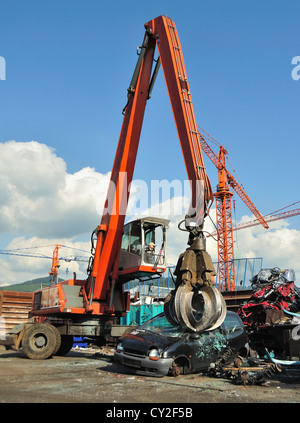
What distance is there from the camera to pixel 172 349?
25.8ft

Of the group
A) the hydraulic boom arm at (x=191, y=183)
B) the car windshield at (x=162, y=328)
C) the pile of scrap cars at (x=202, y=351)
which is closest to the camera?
the hydraulic boom arm at (x=191, y=183)

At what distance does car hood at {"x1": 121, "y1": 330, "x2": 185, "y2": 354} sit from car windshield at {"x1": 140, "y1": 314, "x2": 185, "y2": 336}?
0.17 meters

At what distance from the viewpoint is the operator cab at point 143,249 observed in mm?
12344

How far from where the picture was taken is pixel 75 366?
10.0 m

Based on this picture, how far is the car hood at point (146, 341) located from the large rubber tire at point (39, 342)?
4.09 metres

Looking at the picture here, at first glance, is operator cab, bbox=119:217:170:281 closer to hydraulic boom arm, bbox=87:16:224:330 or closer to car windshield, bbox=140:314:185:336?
hydraulic boom arm, bbox=87:16:224:330

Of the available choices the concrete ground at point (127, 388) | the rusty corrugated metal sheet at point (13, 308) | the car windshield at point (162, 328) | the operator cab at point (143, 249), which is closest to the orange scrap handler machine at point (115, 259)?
the operator cab at point (143, 249)

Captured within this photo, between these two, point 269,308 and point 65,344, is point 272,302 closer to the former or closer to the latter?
point 269,308

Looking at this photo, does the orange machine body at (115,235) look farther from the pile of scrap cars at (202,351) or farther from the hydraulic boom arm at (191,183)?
the pile of scrap cars at (202,351)

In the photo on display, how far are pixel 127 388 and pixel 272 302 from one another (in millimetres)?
8315

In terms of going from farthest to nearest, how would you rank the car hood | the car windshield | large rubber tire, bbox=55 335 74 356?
large rubber tire, bbox=55 335 74 356 < the car windshield < the car hood

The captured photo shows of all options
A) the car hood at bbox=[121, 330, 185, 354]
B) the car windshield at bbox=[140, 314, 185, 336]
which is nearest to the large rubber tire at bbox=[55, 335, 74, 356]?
the car windshield at bbox=[140, 314, 185, 336]

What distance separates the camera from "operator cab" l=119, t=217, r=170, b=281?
12344 millimetres

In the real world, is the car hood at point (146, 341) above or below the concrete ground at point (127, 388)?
above
